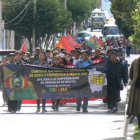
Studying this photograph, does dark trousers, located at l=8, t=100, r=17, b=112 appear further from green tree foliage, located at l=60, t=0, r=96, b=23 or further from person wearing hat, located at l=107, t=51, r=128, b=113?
green tree foliage, located at l=60, t=0, r=96, b=23

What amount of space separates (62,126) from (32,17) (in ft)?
143

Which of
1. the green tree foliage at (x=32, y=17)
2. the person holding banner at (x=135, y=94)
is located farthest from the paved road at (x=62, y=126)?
the green tree foliage at (x=32, y=17)

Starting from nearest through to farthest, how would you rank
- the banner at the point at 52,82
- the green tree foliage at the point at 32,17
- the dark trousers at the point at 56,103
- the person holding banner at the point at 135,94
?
the person holding banner at the point at 135,94, the banner at the point at 52,82, the dark trousers at the point at 56,103, the green tree foliage at the point at 32,17

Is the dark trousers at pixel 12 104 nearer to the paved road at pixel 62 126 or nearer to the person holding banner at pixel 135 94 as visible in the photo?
the paved road at pixel 62 126

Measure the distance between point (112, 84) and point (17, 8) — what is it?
41234 mm

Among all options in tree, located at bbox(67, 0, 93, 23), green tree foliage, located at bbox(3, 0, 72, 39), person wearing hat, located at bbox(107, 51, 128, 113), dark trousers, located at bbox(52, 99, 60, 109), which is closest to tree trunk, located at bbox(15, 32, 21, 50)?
green tree foliage, located at bbox(3, 0, 72, 39)

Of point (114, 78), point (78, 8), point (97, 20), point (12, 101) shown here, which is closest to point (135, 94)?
point (114, 78)

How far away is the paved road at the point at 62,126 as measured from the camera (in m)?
12.1

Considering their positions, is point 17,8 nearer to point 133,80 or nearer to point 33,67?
point 33,67

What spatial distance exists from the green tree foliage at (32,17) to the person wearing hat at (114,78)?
3901 centimetres

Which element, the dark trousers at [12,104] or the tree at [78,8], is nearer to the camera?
the dark trousers at [12,104]

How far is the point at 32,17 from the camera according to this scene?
56.7 metres

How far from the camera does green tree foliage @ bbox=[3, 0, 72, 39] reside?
56.9 m

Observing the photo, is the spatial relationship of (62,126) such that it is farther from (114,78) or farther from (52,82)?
(52,82)
